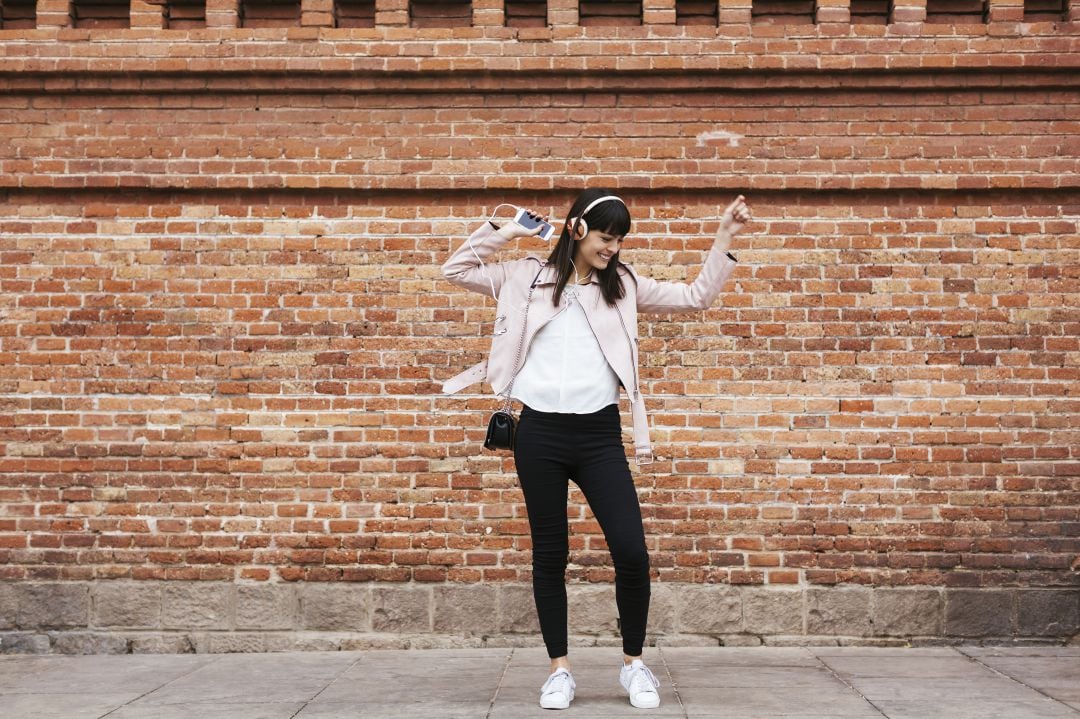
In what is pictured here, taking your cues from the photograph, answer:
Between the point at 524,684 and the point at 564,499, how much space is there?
3.49ft

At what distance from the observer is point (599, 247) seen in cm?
418

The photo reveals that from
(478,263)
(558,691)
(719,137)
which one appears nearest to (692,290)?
(478,263)

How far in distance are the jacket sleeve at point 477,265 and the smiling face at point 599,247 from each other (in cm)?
37

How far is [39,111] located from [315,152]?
172 cm

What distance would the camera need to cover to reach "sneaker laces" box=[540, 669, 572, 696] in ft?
13.6

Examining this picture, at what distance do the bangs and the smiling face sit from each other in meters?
0.02

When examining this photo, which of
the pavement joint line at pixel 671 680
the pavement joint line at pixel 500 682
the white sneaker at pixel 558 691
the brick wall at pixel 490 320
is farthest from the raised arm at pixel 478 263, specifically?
the pavement joint line at pixel 671 680

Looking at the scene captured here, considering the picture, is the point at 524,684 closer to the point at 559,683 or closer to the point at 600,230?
the point at 559,683

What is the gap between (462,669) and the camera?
5105mm

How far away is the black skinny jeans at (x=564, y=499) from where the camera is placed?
162 inches

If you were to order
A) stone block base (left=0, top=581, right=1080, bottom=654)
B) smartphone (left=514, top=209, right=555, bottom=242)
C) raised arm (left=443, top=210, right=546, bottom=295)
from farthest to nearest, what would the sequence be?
stone block base (left=0, top=581, right=1080, bottom=654) → raised arm (left=443, top=210, right=546, bottom=295) → smartphone (left=514, top=209, right=555, bottom=242)

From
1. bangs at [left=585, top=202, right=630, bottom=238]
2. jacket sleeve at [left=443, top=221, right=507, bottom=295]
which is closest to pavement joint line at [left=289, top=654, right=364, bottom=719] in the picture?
jacket sleeve at [left=443, top=221, right=507, bottom=295]

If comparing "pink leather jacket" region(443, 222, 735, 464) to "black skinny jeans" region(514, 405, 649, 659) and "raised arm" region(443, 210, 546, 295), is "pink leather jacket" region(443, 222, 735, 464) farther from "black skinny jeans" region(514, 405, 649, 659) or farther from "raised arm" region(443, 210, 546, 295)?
"black skinny jeans" region(514, 405, 649, 659)

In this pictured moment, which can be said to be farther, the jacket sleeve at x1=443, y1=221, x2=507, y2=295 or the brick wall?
the brick wall
